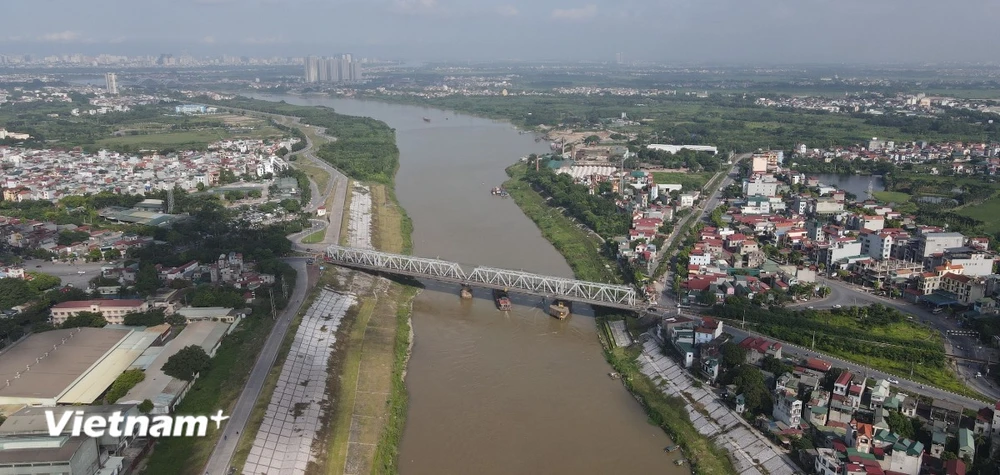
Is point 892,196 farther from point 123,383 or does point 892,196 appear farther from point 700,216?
point 123,383

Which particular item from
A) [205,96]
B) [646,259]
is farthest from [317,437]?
[205,96]

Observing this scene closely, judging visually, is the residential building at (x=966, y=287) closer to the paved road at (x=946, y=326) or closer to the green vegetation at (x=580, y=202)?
the paved road at (x=946, y=326)

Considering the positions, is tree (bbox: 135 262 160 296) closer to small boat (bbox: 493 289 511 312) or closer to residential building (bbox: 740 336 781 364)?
small boat (bbox: 493 289 511 312)

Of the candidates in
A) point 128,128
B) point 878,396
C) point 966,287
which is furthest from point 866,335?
point 128,128

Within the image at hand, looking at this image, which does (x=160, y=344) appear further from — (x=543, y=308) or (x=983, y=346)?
(x=983, y=346)

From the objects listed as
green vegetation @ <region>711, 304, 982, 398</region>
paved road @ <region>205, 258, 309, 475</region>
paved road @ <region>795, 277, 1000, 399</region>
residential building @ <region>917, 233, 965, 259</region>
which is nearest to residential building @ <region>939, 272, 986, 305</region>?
paved road @ <region>795, 277, 1000, 399</region>

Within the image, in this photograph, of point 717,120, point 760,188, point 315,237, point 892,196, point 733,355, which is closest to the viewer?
point 733,355

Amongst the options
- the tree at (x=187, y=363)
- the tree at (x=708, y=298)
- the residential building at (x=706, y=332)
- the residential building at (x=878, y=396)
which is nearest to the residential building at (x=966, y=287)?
the tree at (x=708, y=298)
